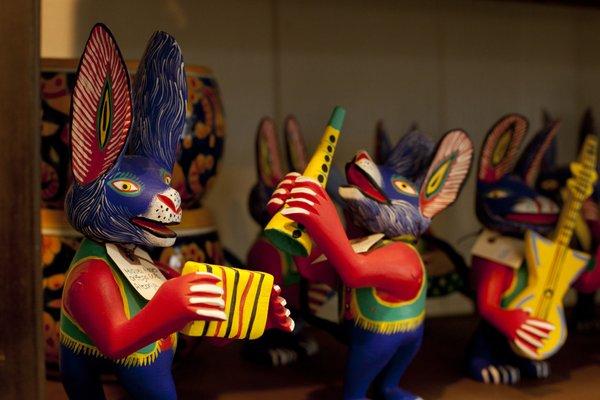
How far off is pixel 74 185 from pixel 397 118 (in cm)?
51

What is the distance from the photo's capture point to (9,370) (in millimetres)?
428

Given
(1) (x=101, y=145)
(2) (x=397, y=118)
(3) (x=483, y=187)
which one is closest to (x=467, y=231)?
(2) (x=397, y=118)

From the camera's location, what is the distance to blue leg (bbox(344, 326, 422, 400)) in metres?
0.62

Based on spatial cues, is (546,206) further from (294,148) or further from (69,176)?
(69,176)

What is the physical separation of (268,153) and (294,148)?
29 millimetres

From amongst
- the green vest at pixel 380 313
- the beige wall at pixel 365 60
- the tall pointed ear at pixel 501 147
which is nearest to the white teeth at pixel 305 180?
the green vest at pixel 380 313

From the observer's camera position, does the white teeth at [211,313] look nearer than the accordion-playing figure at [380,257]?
Yes

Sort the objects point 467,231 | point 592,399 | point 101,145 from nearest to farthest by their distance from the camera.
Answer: point 101,145 → point 592,399 → point 467,231

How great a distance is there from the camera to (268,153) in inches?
29.5

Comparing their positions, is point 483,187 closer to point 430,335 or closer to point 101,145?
point 430,335

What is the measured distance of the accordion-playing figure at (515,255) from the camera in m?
0.70

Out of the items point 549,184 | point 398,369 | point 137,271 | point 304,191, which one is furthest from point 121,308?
point 549,184

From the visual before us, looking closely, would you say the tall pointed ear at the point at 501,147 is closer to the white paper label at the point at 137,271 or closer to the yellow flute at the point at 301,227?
the yellow flute at the point at 301,227

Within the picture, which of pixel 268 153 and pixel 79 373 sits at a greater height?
pixel 268 153
